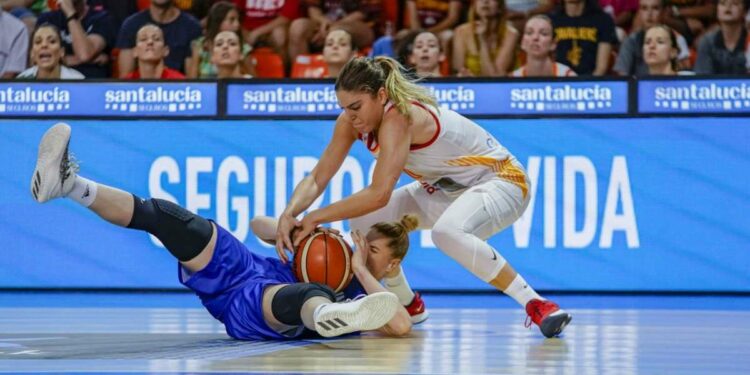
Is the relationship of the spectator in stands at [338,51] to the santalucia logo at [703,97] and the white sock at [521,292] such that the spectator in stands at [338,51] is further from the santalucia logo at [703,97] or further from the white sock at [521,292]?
the white sock at [521,292]

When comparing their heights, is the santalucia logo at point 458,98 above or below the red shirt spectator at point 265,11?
below

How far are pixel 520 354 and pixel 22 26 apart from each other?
6.71 meters

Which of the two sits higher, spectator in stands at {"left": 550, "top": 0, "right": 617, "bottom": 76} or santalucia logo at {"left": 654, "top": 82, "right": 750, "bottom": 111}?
spectator in stands at {"left": 550, "top": 0, "right": 617, "bottom": 76}

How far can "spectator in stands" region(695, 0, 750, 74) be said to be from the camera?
34.6 ft

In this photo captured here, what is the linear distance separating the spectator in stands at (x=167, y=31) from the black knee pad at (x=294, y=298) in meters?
5.27

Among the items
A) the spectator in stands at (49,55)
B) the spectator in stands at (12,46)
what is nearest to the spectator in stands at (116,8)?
the spectator in stands at (12,46)

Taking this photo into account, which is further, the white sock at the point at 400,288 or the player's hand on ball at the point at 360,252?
the white sock at the point at 400,288

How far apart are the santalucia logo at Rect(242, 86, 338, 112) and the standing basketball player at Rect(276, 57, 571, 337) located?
2291mm

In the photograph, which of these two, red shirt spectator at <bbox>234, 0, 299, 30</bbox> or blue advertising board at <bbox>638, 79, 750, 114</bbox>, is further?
red shirt spectator at <bbox>234, 0, 299, 30</bbox>

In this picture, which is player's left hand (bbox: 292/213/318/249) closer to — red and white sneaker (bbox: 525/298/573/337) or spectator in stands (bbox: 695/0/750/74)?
red and white sneaker (bbox: 525/298/573/337)

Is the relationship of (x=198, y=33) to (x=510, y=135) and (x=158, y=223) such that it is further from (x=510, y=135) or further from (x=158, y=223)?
(x=158, y=223)

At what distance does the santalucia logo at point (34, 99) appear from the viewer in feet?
31.7

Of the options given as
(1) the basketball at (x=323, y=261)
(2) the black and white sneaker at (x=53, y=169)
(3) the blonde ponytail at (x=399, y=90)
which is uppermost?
(3) the blonde ponytail at (x=399, y=90)

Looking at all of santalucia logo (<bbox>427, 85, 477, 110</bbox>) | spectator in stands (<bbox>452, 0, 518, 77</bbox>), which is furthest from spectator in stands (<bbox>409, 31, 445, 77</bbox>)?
santalucia logo (<bbox>427, 85, 477, 110</bbox>)
